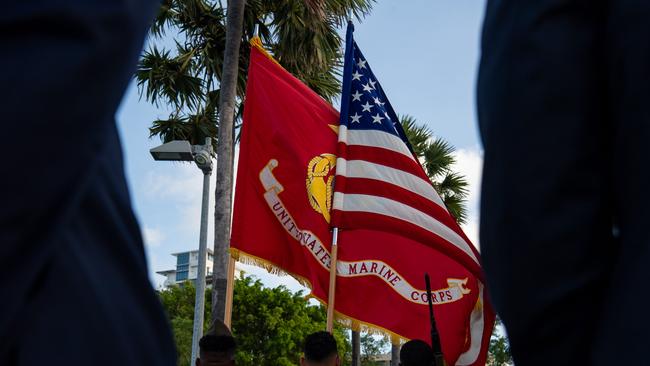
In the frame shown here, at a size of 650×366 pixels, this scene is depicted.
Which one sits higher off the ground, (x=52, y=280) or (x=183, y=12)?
(x=183, y=12)

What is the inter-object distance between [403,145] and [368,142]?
379mm

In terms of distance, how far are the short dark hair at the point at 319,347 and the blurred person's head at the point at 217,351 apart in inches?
23.7

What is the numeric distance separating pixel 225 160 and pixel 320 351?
518 cm

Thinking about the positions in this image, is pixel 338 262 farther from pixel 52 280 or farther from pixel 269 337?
pixel 269 337

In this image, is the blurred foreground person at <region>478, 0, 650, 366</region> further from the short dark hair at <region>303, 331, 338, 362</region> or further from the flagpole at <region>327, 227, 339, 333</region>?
the flagpole at <region>327, 227, 339, 333</region>

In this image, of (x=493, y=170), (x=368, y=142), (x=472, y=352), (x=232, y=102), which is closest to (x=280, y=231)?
(x=368, y=142)

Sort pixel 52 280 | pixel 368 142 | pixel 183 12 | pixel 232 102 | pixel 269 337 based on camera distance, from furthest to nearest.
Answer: pixel 269 337
pixel 183 12
pixel 232 102
pixel 368 142
pixel 52 280

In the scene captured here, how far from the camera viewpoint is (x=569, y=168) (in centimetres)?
100

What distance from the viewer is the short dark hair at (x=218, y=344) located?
216 inches

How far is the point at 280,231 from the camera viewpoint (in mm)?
7176

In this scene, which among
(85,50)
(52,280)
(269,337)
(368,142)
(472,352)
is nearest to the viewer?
(85,50)

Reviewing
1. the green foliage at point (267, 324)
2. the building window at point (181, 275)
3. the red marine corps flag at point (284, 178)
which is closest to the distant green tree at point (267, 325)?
the green foliage at point (267, 324)

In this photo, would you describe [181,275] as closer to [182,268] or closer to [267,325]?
[182,268]

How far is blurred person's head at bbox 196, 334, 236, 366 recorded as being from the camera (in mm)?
5449
